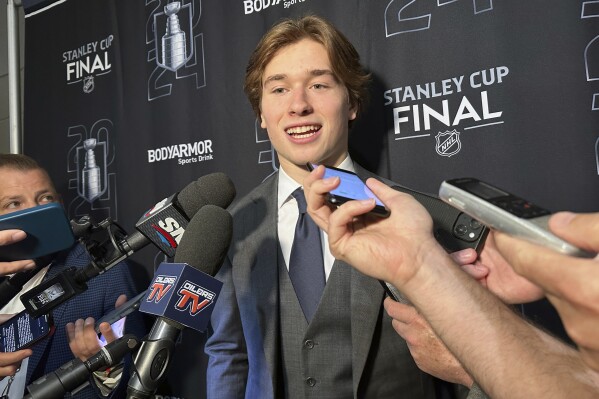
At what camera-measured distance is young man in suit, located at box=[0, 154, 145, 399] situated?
1.53 meters

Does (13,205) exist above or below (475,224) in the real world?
above

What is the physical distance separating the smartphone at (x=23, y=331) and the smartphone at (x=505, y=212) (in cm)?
92

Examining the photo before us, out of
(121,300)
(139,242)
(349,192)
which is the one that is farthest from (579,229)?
(121,300)

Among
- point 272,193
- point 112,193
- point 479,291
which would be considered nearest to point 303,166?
point 272,193

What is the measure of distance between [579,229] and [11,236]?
3.41ft

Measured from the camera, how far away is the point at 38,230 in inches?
42.4

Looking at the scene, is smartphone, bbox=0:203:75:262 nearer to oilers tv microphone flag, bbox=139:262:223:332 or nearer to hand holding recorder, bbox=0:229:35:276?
hand holding recorder, bbox=0:229:35:276

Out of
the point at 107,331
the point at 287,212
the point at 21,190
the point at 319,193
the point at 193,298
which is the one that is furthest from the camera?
the point at 21,190

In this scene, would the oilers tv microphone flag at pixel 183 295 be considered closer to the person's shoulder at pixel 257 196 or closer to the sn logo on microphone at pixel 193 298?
the sn logo on microphone at pixel 193 298

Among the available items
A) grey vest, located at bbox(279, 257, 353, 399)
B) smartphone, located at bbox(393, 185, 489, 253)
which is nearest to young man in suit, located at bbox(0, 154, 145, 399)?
grey vest, located at bbox(279, 257, 353, 399)

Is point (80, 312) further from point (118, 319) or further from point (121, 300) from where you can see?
Answer: point (118, 319)

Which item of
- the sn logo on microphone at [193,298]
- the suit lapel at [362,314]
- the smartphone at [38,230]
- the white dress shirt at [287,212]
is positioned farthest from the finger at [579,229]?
the smartphone at [38,230]

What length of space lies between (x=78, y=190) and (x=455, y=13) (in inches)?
67.8

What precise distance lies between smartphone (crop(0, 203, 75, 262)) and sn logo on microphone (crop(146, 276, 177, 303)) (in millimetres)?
312
